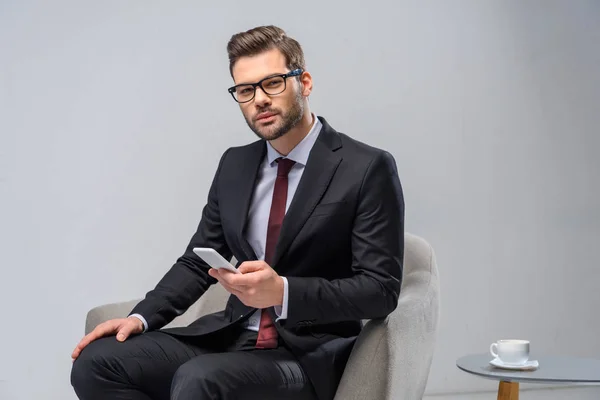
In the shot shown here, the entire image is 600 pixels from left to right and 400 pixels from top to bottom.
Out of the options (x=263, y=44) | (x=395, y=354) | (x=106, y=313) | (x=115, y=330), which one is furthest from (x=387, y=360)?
A: (x=106, y=313)

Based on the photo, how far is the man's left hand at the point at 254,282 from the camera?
5.57 ft

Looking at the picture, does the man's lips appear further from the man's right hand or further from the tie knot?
the man's right hand

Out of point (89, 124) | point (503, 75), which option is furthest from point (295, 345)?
point (503, 75)

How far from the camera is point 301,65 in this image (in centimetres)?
208

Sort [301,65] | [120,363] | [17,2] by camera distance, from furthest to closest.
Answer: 1. [17,2]
2. [301,65]
3. [120,363]

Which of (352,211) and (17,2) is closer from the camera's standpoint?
(352,211)

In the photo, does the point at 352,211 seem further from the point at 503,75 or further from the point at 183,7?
the point at 503,75

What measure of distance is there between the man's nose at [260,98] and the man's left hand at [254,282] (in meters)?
0.46

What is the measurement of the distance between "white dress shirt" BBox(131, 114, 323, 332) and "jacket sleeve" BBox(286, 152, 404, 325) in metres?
0.19

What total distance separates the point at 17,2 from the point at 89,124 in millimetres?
562

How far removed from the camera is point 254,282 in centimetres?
170

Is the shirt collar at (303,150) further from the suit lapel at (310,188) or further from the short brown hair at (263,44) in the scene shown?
the short brown hair at (263,44)

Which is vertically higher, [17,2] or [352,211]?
[17,2]

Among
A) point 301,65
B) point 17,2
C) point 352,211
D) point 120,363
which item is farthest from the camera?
point 17,2
